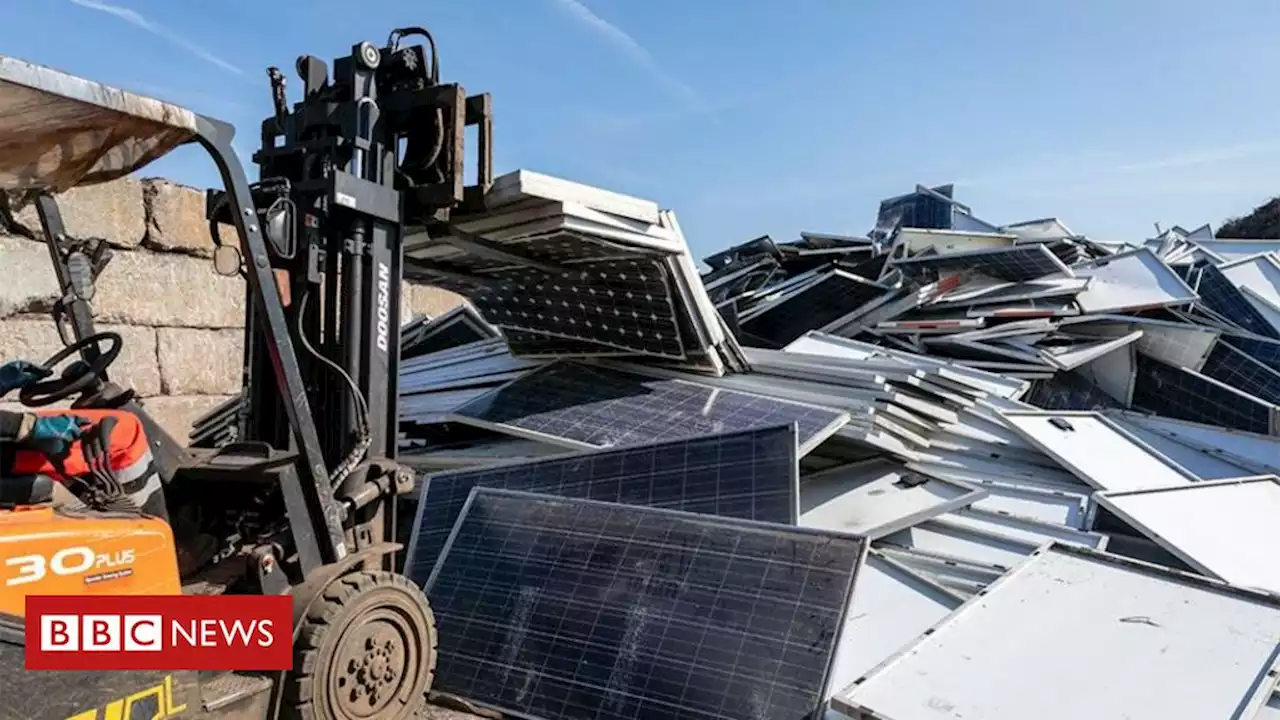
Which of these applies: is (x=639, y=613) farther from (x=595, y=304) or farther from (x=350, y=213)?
(x=595, y=304)

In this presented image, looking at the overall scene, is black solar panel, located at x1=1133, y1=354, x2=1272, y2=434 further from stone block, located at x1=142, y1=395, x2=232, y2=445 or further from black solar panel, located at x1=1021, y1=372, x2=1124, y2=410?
stone block, located at x1=142, y1=395, x2=232, y2=445

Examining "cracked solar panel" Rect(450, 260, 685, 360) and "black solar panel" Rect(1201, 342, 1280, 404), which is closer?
"cracked solar panel" Rect(450, 260, 685, 360)

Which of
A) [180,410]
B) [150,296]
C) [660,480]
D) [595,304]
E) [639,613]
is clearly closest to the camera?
[639,613]

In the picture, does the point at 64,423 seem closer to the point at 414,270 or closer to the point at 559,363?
the point at 414,270

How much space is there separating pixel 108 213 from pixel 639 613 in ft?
21.3

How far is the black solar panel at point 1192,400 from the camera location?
8914 mm

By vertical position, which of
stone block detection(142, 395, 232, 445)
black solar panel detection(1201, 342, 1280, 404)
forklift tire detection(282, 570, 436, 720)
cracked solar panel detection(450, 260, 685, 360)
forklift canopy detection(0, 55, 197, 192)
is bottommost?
forklift tire detection(282, 570, 436, 720)

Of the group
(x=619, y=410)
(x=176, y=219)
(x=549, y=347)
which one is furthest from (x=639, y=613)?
(x=176, y=219)

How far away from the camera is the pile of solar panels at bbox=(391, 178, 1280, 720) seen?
12.4ft

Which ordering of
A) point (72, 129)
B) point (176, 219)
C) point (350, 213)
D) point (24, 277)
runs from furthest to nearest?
1. point (176, 219)
2. point (24, 277)
3. point (350, 213)
4. point (72, 129)

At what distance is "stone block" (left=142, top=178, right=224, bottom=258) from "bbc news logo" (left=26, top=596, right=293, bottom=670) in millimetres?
5400

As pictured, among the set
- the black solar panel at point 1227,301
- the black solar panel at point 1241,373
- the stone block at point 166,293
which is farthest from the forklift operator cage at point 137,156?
the black solar panel at point 1227,301

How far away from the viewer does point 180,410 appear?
8828 millimetres

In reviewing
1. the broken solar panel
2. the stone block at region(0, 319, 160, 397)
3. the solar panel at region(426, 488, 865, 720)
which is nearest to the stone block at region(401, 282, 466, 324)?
the stone block at region(0, 319, 160, 397)
